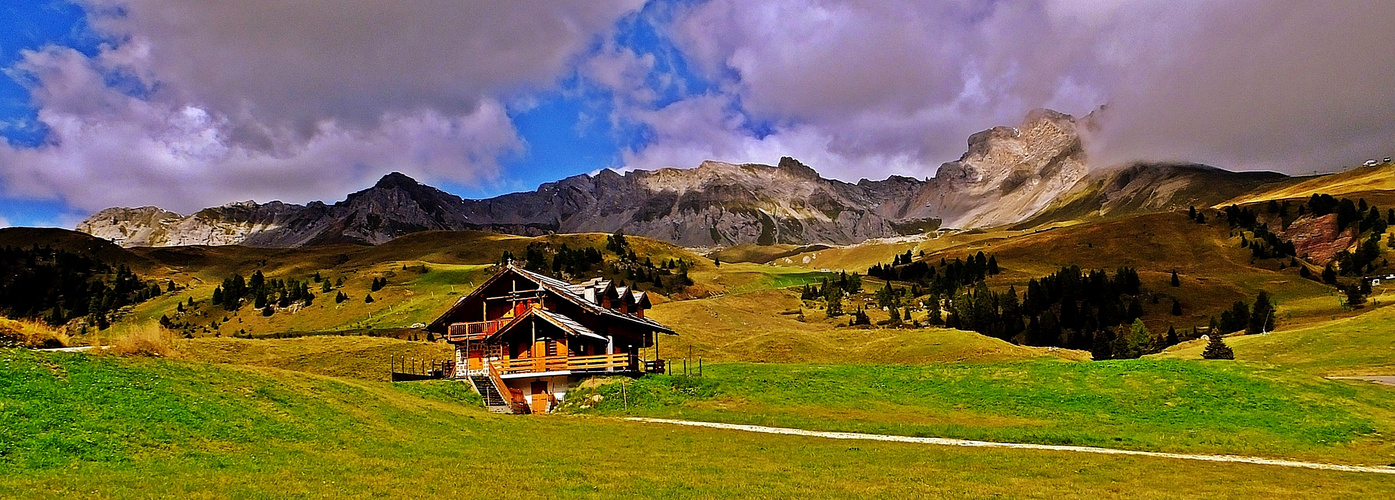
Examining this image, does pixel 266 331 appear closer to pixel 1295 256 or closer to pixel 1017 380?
pixel 1017 380

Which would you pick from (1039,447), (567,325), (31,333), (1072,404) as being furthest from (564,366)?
(1039,447)

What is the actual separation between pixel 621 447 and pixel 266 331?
5016 inches

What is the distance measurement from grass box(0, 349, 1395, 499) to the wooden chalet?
18804mm

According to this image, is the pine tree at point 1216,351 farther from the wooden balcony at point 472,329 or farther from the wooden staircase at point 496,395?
the wooden balcony at point 472,329

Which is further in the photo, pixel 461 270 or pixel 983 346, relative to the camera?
pixel 461 270

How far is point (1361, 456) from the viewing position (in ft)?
99.7

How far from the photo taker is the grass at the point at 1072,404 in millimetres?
33250

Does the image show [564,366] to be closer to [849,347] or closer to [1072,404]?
[1072,404]

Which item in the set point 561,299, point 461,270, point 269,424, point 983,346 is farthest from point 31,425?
point 461,270

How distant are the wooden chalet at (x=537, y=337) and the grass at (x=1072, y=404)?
546cm

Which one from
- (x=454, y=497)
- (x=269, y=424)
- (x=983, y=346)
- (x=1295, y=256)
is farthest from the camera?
(x=1295, y=256)

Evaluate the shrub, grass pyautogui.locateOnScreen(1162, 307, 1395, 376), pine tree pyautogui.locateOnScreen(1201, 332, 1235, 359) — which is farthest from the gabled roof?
grass pyautogui.locateOnScreen(1162, 307, 1395, 376)

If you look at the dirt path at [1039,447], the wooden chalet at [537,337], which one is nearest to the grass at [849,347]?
the wooden chalet at [537,337]

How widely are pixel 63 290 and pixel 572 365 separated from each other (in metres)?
187
